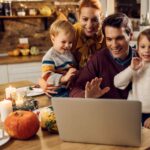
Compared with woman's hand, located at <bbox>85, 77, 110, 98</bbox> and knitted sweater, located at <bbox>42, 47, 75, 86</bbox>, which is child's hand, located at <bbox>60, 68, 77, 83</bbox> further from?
woman's hand, located at <bbox>85, 77, 110, 98</bbox>

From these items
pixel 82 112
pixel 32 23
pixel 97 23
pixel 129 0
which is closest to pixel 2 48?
pixel 32 23

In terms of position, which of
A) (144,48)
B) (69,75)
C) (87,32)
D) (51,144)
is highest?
(87,32)

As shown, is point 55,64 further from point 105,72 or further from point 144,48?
point 144,48

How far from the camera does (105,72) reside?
1.59 metres

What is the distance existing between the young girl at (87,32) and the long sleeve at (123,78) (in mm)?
387

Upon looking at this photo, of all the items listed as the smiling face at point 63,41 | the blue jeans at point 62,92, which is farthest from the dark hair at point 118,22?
the blue jeans at point 62,92

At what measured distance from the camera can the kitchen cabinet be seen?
11.0 feet

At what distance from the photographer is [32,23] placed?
4.08 metres

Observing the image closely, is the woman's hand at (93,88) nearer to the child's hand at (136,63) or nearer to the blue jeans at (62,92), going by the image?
the child's hand at (136,63)

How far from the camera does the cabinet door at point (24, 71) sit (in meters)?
3.38

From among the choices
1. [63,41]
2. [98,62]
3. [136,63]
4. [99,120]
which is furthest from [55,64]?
[99,120]

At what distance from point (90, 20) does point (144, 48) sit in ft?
1.64

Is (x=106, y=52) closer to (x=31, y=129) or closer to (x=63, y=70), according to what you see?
(x=63, y=70)

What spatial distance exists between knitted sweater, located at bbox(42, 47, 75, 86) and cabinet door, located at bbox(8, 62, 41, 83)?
172 cm
